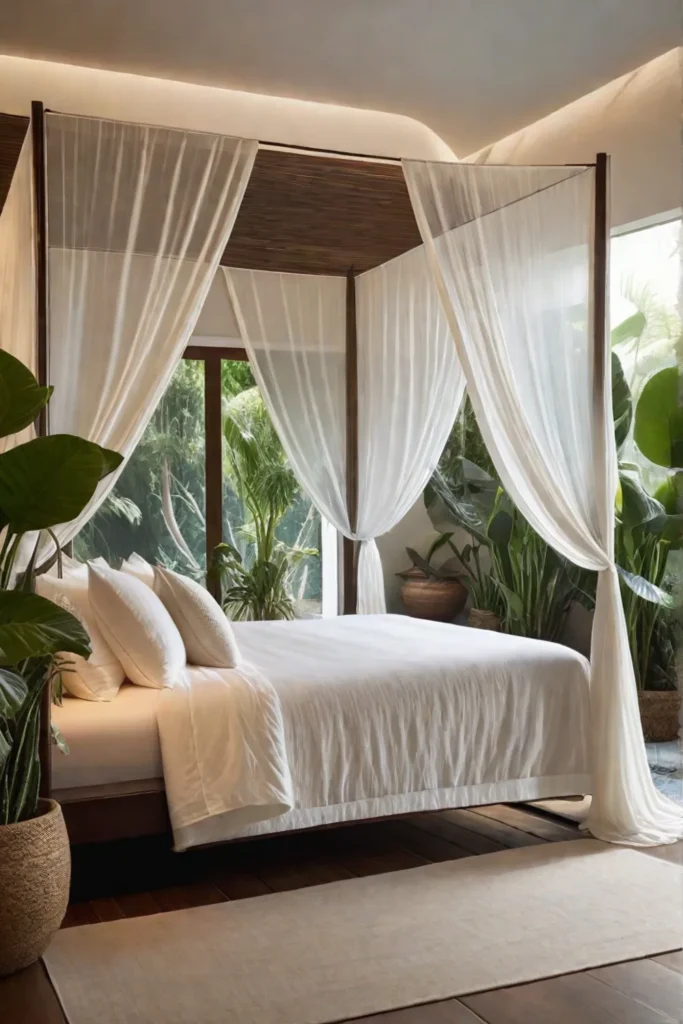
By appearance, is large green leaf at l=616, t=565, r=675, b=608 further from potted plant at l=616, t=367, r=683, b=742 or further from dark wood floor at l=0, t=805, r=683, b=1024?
dark wood floor at l=0, t=805, r=683, b=1024

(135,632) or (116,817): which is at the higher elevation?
(135,632)

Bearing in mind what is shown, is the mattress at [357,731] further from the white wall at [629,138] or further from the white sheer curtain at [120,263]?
the white wall at [629,138]

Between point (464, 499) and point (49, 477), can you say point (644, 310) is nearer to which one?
point (464, 499)

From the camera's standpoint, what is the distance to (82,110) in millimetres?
5137

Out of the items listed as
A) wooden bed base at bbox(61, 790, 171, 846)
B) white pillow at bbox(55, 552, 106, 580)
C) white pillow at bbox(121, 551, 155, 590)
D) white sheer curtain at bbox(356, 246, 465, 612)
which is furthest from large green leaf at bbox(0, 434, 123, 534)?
white sheer curtain at bbox(356, 246, 465, 612)

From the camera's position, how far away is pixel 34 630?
8.98ft

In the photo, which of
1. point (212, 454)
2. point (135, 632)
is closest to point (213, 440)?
point (212, 454)

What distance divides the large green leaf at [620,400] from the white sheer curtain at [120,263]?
2628mm

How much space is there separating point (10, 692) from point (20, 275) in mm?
1715

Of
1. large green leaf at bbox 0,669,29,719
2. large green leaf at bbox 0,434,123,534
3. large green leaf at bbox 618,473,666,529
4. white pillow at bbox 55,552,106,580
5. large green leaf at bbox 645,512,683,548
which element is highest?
large green leaf at bbox 0,434,123,534

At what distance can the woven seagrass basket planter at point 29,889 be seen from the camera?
2855 mm

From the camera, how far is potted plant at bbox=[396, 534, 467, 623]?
7.20 m

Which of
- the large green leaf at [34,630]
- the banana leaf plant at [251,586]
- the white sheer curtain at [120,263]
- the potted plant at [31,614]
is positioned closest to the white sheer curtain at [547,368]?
the white sheer curtain at [120,263]

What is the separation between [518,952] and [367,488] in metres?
3.19
